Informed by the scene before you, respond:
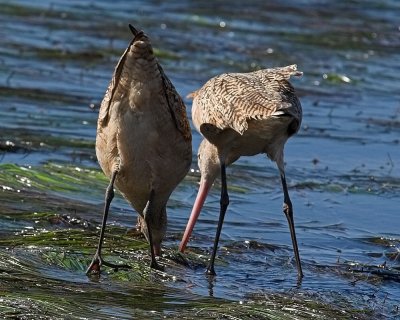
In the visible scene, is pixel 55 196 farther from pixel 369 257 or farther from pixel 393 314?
pixel 393 314

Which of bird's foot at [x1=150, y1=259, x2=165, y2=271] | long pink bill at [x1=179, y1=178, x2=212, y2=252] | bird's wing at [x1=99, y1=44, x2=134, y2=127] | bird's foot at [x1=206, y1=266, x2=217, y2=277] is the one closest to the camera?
bird's wing at [x1=99, y1=44, x2=134, y2=127]

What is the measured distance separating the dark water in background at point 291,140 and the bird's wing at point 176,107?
2.90 feet

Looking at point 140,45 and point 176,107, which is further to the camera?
point 176,107

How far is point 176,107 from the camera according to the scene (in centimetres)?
832

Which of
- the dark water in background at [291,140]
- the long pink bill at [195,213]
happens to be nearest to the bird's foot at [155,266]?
the dark water in background at [291,140]

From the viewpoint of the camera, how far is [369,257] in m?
9.14

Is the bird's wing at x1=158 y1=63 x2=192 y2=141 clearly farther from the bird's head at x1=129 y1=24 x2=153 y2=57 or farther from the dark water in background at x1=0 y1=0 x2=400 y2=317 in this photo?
the dark water in background at x1=0 y1=0 x2=400 y2=317

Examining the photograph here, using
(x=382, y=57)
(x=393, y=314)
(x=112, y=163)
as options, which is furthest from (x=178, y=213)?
(x=382, y=57)

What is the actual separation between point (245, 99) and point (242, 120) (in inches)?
7.8

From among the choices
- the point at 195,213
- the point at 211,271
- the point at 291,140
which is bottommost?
the point at 291,140

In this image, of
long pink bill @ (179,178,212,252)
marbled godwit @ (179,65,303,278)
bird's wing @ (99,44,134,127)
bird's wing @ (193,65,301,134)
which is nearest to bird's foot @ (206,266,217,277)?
marbled godwit @ (179,65,303,278)

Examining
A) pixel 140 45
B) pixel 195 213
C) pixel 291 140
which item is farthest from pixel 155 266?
pixel 291 140

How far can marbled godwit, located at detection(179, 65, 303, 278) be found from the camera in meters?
8.17

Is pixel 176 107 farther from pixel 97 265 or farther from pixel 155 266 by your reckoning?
pixel 97 265
